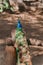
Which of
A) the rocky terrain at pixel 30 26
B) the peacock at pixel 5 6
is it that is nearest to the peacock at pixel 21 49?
the rocky terrain at pixel 30 26

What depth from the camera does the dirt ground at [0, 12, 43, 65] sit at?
316 inches

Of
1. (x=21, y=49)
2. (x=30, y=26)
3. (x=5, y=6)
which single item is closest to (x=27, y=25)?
(x=30, y=26)

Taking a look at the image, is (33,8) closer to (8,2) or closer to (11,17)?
(8,2)

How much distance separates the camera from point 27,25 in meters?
9.77

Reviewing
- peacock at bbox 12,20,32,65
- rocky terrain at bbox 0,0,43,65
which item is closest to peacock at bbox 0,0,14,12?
rocky terrain at bbox 0,0,43,65

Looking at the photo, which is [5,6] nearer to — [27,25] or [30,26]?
[27,25]

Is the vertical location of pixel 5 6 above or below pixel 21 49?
below

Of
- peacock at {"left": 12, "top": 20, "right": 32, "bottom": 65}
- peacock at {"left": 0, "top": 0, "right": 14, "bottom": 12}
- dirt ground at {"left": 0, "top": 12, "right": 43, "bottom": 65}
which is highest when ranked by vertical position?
peacock at {"left": 12, "top": 20, "right": 32, "bottom": 65}

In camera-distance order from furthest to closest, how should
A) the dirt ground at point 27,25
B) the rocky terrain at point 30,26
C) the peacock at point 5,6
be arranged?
the peacock at point 5,6, the dirt ground at point 27,25, the rocky terrain at point 30,26

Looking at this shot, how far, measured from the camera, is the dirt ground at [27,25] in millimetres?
8016

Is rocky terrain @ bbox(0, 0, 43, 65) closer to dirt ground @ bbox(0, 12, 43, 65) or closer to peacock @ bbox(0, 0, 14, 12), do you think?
dirt ground @ bbox(0, 12, 43, 65)

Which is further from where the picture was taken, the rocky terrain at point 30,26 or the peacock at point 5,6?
the peacock at point 5,6

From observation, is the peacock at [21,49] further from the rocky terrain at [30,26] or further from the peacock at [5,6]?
the peacock at [5,6]

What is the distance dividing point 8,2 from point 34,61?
7272 millimetres
